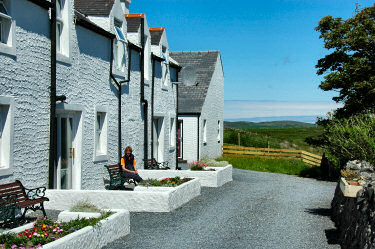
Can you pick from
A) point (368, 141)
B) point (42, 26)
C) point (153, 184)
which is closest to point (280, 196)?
point (153, 184)

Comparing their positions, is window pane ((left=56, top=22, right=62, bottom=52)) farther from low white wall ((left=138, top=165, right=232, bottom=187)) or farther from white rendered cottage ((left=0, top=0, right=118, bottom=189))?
low white wall ((left=138, top=165, right=232, bottom=187))

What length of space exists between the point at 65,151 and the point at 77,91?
5.09ft

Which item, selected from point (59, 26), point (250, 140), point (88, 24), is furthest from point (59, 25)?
point (250, 140)

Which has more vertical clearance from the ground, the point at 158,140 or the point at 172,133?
the point at 172,133

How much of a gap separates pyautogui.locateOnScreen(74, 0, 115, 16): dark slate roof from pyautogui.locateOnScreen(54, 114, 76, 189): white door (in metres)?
3.79

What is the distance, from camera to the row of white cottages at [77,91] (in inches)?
405

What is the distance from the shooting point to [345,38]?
21.9 m

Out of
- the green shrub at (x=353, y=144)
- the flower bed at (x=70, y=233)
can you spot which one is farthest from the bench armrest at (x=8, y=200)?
the green shrub at (x=353, y=144)

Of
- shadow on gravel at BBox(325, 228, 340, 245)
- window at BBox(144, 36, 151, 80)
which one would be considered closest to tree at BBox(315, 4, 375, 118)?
window at BBox(144, 36, 151, 80)

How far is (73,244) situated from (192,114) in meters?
21.3

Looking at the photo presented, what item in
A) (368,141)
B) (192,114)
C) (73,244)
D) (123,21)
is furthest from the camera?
(192,114)

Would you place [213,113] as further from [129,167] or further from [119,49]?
[129,167]

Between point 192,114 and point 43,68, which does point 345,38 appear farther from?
point 43,68

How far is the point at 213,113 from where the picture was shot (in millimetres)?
31828
